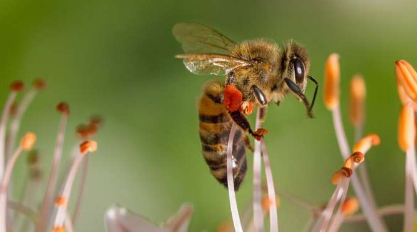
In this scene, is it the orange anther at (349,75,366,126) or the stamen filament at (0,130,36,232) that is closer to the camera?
the stamen filament at (0,130,36,232)

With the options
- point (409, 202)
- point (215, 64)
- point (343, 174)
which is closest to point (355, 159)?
point (343, 174)

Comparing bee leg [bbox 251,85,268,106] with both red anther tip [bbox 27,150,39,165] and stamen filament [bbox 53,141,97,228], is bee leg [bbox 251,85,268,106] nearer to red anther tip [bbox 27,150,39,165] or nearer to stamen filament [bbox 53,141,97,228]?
stamen filament [bbox 53,141,97,228]

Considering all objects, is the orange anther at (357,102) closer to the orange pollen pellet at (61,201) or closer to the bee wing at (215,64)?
the bee wing at (215,64)

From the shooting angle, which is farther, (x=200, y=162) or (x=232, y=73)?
(x=200, y=162)

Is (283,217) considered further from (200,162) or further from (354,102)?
(354,102)

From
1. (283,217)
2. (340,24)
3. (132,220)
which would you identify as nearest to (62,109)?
(132,220)

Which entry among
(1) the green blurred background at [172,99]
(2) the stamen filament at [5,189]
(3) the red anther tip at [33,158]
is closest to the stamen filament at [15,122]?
(3) the red anther tip at [33,158]

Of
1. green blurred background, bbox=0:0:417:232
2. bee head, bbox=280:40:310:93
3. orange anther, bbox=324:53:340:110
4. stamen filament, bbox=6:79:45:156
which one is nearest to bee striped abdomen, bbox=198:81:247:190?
bee head, bbox=280:40:310:93
